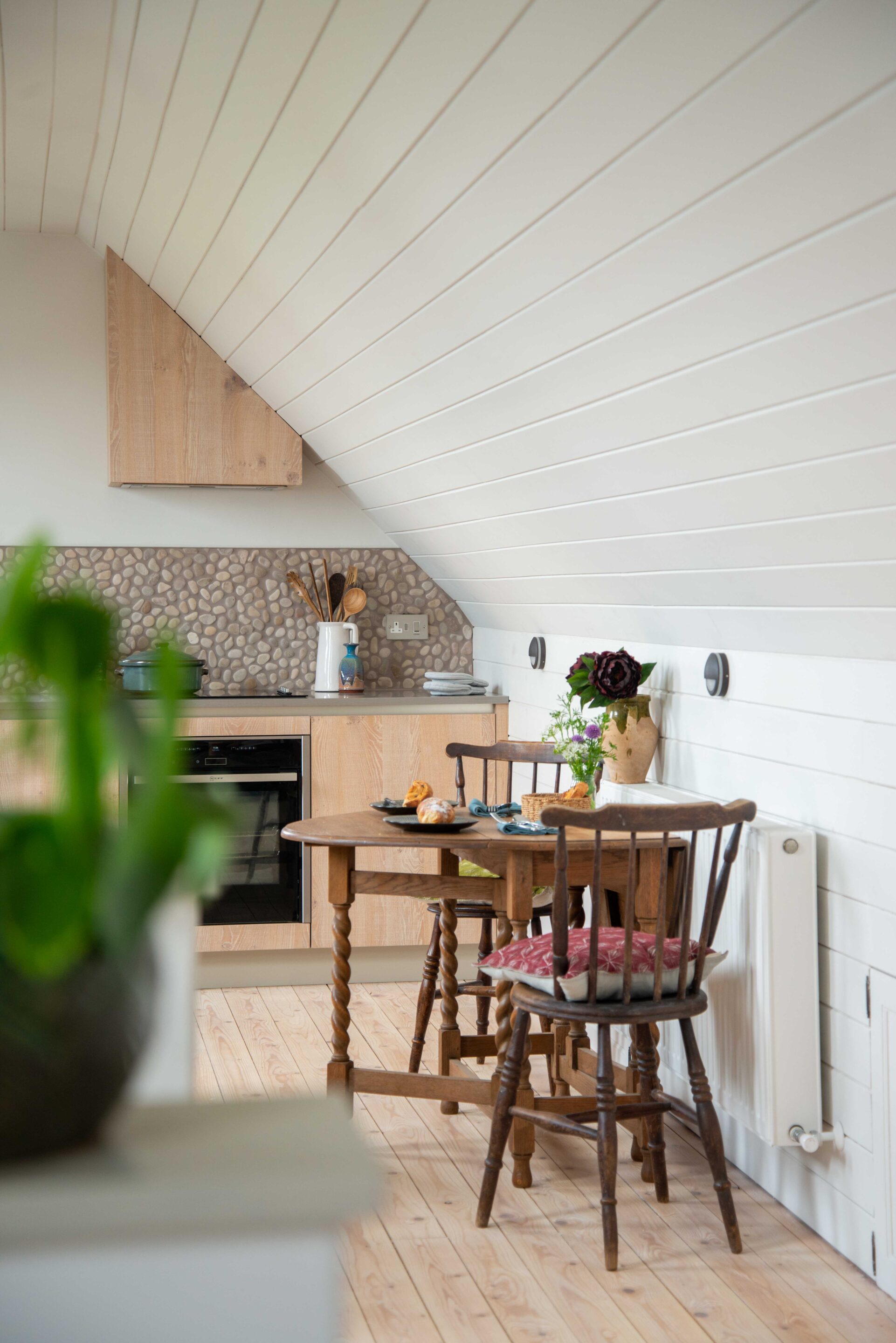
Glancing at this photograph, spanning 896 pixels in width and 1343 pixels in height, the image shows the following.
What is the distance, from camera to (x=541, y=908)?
3650 mm

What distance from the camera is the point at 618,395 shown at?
2664 millimetres

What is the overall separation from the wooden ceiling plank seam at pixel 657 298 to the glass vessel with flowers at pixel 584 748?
3.10ft

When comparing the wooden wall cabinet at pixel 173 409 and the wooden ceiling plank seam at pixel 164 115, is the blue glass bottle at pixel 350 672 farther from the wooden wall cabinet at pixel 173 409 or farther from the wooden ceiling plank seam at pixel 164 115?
the wooden ceiling plank seam at pixel 164 115

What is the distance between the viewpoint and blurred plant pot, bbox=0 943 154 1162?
482mm

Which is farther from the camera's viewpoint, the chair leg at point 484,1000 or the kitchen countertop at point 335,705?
the kitchen countertop at point 335,705

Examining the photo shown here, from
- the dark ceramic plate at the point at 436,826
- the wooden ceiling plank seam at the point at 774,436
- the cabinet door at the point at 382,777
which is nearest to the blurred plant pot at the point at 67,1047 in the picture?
the wooden ceiling plank seam at the point at 774,436

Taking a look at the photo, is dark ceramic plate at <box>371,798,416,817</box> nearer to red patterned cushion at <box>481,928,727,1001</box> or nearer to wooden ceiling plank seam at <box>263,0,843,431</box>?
red patterned cushion at <box>481,928,727,1001</box>

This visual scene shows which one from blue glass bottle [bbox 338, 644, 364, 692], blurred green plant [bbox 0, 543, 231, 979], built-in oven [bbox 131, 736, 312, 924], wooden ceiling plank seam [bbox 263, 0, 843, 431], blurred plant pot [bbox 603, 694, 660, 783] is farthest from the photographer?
blue glass bottle [bbox 338, 644, 364, 692]

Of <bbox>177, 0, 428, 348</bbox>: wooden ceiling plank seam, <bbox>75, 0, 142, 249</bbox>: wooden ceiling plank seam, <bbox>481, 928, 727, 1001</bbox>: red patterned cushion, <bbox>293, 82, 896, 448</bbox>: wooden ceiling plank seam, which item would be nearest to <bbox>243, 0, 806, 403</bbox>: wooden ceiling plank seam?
<bbox>293, 82, 896, 448</bbox>: wooden ceiling plank seam

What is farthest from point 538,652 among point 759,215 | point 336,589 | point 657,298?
point 759,215

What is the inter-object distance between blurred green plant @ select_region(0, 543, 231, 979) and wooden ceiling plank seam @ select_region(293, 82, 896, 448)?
1.38m

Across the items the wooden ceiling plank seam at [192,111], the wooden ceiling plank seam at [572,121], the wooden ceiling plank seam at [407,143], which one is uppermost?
the wooden ceiling plank seam at [192,111]

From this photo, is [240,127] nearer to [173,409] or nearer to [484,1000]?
[173,409]

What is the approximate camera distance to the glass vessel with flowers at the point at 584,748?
11.4ft
